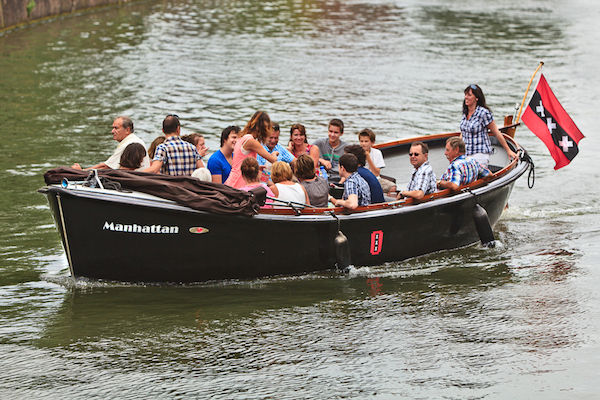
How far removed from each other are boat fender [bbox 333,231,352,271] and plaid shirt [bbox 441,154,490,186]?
1.72 m

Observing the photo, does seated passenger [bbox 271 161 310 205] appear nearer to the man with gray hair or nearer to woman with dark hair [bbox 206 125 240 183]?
woman with dark hair [bbox 206 125 240 183]

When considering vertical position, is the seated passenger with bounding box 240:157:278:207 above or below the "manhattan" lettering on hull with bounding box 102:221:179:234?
above

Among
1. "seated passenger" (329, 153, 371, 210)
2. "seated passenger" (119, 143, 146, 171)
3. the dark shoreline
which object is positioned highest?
the dark shoreline

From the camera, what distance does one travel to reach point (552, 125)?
12.2 m

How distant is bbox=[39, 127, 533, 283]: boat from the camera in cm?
789

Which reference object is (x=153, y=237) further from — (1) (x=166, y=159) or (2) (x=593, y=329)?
(2) (x=593, y=329)

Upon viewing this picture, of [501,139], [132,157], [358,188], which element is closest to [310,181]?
[358,188]

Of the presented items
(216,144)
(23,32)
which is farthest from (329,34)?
(216,144)

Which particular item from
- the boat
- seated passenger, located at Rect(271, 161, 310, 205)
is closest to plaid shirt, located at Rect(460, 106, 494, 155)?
the boat

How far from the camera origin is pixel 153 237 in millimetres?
8055

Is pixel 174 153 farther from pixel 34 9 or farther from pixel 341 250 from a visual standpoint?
pixel 34 9

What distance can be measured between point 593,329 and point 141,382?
3.93 metres

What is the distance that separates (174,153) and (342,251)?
1945 millimetres

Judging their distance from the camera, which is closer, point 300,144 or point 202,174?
point 202,174
